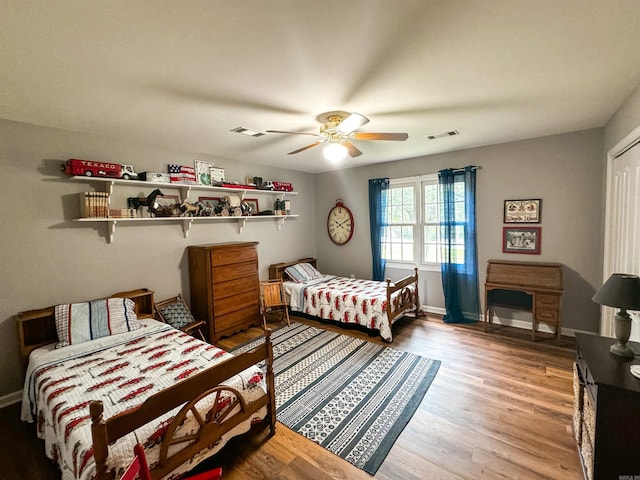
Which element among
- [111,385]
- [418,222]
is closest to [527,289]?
[418,222]

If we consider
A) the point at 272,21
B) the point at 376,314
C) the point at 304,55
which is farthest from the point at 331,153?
the point at 376,314

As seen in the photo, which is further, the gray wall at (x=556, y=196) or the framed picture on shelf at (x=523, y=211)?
the framed picture on shelf at (x=523, y=211)

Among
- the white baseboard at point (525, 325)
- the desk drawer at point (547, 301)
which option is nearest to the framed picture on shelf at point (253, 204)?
the white baseboard at point (525, 325)

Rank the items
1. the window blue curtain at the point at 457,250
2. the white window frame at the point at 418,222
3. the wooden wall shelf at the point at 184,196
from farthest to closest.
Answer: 1. the white window frame at the point at 418,222
2. the window blue curtain at the point at 457,250
3. the wooden wall shelf at the point at 184,196

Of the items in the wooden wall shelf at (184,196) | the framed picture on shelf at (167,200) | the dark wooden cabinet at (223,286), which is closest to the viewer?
the wooden wall shelf at (184,196)

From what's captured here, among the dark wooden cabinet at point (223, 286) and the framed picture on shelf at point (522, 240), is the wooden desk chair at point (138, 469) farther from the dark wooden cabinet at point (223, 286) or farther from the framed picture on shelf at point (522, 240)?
the framed picture on shelf at point (522, 240)

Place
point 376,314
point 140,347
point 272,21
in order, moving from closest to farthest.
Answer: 1. point 272,21
2. point 140,347
3. point 376,314

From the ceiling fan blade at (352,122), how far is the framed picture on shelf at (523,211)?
271cm

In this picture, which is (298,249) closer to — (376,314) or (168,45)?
(376,314)

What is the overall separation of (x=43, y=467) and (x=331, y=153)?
119 inches

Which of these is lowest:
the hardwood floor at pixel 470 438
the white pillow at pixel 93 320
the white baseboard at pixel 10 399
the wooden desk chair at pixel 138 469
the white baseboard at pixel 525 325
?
the hardwood floor at pixel 470 438

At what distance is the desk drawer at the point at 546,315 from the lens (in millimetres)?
3182

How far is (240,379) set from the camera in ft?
6.05

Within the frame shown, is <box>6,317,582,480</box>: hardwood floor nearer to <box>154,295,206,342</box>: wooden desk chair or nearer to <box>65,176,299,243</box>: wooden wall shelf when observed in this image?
<box>154,295,206,342</box>: wooden desk chair
